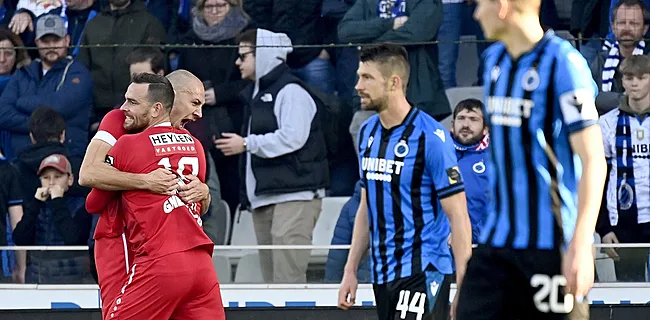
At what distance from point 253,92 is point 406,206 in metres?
2.56

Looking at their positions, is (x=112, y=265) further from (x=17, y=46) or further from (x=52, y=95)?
(x=17, y=46)

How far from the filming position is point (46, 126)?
26.8 ft

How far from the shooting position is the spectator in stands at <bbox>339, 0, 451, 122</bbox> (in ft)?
26.2

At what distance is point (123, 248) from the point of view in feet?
19.2

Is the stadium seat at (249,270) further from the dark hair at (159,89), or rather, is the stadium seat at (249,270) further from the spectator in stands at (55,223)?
the dark hair at (159,89)

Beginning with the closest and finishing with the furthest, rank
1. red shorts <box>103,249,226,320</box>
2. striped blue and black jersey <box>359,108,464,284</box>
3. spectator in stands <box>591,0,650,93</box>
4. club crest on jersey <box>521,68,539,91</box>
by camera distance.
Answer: club crest on jersey <box>521,68,539,91</box>, red shorts <box>103,249,226,320</box>, striped blue and black jersey <box>359,108,464,284</box>, spectator in stands <box>591,0,650,93</box>

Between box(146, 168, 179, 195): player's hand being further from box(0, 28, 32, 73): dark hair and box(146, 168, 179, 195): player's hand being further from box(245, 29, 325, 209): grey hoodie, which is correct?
box(0, 28, 32, 73): dark hair

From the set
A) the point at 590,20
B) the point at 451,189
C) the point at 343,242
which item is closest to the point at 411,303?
the point at 451,189

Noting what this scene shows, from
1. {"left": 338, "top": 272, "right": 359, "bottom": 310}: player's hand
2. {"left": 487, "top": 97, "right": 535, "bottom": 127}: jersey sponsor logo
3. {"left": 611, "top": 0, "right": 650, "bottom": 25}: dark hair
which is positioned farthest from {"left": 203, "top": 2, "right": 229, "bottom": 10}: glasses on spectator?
{"left": 487, "top": 97, "right": 535, "bottom": 127}: jersey sponsor logo

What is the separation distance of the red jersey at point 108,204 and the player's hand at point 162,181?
0.85 feet

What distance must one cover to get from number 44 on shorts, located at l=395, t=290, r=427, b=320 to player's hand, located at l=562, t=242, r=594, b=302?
202 cm

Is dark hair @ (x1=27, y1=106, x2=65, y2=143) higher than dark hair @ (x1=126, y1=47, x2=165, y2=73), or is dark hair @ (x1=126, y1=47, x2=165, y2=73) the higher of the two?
dark hair @ (x1=126, y1=47, x2=165, y2=73)

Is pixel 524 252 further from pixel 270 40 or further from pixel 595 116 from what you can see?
pixel 270 40

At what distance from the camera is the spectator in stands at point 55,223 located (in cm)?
809
